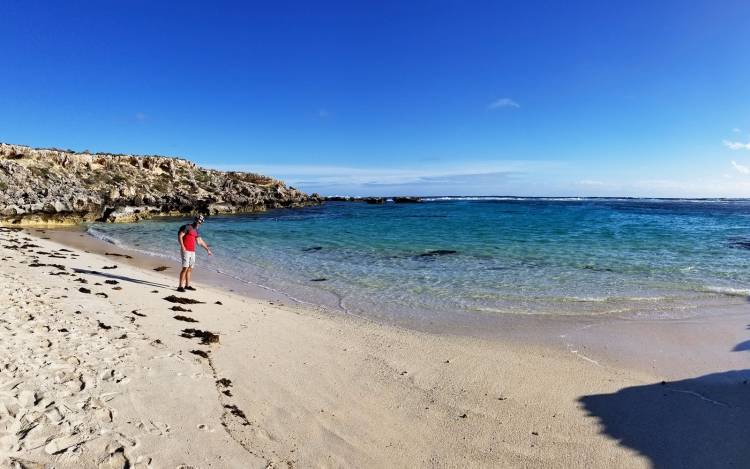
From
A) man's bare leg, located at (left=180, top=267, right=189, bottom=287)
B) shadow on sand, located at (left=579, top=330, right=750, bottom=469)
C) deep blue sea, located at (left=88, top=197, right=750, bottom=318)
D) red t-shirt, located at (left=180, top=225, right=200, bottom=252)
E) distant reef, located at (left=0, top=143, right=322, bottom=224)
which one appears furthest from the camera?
distant reef, located at (left=0, top=143, right=322, bottom=224)

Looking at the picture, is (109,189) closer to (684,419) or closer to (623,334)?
(623,334)

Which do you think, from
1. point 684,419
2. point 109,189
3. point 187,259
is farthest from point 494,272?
point 109,189

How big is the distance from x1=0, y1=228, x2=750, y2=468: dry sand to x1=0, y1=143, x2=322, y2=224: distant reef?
31899mm

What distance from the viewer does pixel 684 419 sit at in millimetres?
4840

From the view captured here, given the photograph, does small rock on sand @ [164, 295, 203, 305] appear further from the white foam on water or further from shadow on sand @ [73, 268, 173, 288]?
the white foam on water

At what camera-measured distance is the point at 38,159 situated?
4181 cm

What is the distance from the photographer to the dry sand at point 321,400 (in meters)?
3.86

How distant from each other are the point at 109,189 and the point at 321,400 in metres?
46.9

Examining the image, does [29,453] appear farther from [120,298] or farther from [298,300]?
[298,300]

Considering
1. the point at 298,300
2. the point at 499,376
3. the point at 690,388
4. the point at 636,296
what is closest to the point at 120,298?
the point at 298,300

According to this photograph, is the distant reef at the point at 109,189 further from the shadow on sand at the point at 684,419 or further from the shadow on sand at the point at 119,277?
the shadow on sand at the point at 684,419

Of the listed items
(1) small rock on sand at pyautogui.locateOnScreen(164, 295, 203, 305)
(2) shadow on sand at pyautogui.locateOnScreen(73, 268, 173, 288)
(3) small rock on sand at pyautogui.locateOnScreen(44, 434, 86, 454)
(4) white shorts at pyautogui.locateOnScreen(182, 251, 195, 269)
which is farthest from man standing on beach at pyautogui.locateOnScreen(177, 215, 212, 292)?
(3) small rock on sand at pyautogui.locateOnScreen(44, 434, 86, 454)

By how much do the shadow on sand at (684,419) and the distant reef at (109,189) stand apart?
123ft

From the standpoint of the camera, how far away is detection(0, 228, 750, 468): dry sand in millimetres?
3855
